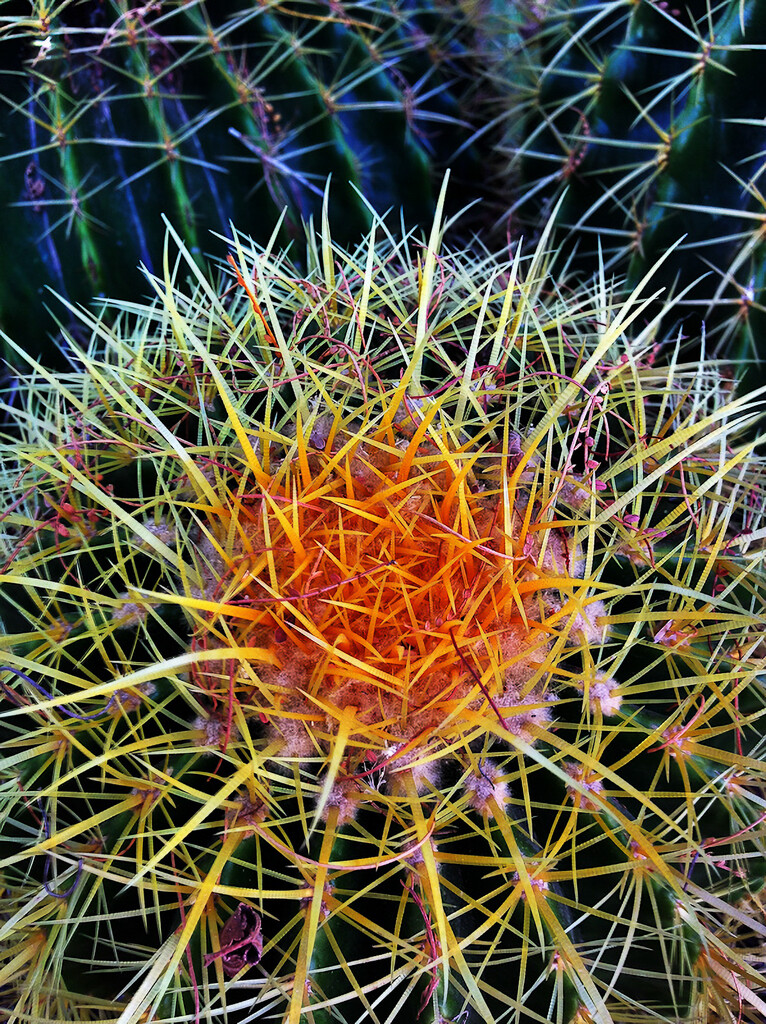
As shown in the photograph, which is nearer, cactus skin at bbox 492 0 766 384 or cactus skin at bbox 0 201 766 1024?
cactus skin at bbox 0 201 766 1024

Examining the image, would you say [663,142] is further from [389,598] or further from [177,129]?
[389,598]

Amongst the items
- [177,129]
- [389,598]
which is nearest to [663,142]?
[177,129]

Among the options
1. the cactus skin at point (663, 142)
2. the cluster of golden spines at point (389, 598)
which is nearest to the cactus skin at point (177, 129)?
the cactus skin at point (663, 142)

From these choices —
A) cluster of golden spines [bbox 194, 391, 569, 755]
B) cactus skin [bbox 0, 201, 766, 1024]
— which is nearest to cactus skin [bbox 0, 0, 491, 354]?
cactus skin [bbox 0, 201, 766, 1024]

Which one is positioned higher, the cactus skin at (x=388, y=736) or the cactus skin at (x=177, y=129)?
the cactus skin at (x=177, y=129)

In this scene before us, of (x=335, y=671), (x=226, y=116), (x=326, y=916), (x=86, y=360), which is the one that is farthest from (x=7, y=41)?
(x=326, y=916)

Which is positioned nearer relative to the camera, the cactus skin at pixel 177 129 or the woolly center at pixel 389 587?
the woolly center at pixel 389 587

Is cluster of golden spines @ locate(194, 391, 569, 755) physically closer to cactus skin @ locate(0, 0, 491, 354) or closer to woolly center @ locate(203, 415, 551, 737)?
woolly center @ locate(203, 415, 551, 737)

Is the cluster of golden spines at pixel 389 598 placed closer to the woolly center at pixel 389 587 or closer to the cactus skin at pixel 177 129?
the woolly center at pixel 389 587
